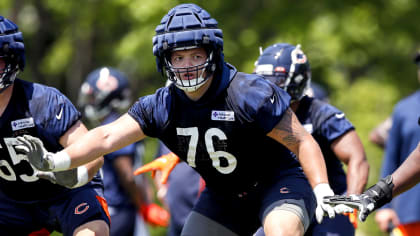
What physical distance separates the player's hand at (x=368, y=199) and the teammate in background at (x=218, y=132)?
0.33 ft

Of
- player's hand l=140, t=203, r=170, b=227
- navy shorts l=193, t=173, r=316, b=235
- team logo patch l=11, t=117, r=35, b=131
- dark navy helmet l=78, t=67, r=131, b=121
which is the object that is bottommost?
player's hand l=140, t=203, r=170, b=227

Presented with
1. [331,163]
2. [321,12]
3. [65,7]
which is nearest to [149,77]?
[65,7]

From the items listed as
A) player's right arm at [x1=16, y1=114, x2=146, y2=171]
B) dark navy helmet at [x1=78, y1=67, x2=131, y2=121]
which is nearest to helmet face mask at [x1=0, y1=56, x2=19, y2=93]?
player's right arm at [x1=16, y1=114, x2=146, y2=171]

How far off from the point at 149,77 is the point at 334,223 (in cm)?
1008

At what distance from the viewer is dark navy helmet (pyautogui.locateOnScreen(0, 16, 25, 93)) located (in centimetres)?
466

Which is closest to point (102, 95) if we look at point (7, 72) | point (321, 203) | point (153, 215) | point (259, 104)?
point (153, 215)

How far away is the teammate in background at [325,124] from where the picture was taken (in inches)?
215

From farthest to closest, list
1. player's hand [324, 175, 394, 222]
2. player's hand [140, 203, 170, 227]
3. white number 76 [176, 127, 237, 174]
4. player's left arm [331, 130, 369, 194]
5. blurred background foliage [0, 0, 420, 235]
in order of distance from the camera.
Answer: blurred background foliage [0, 0, 420, 235]
player's hand [140, 203, 170, 227]
player's left arm [331, 130, 369, 194]
white number 76 [176, 127, 237, 174]
player's hand [324, 175, 394, 222]

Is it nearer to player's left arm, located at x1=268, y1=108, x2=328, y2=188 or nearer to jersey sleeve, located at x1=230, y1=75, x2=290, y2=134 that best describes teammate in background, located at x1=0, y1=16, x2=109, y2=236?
jersey sleeve, located at x1=230, y1=75, x2=290, y2=134

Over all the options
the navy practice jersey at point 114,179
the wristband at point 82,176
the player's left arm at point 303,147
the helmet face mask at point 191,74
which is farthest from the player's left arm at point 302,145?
the navy practice jersey at point 114,179

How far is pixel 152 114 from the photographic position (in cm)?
467

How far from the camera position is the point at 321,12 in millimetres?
11359

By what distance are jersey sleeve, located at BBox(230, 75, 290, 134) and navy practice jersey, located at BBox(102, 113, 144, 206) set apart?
302 centimetres

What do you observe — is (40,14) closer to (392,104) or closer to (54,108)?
(392,104)
